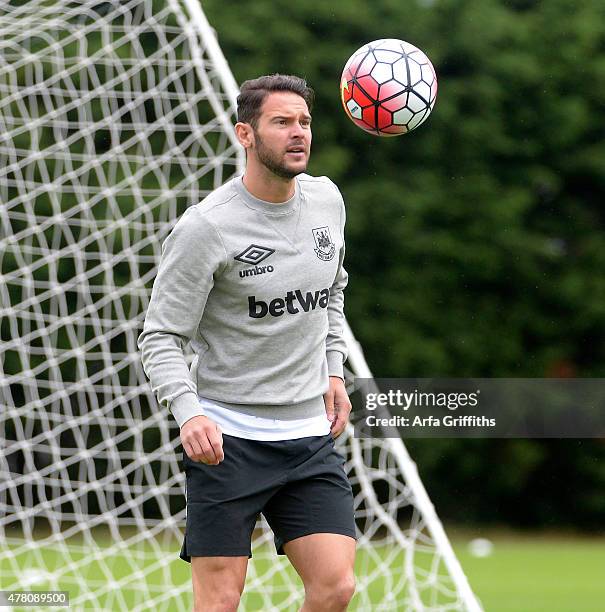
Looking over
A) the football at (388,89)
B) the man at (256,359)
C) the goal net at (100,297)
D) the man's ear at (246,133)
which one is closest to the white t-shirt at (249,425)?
the man at (256,359)

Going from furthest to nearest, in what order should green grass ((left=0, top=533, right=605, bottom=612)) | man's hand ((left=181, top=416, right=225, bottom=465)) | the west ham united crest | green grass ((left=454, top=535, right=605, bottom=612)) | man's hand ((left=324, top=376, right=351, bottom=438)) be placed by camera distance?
green grass ((left=454, top=535, right=605, bottom=612)) → green grass ((left=0, top=533, right=605, bottom=612)) → man's hand ((left=324, top=376, right=351, bottom=438)) → the west ham united crest → man's hand ((left=181, top=416, right=225, bottom=465))

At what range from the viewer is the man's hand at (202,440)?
2889 millimetres

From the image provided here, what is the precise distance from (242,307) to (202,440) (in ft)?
1.15

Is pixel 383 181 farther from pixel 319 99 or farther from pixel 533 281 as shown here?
pixel 533 281

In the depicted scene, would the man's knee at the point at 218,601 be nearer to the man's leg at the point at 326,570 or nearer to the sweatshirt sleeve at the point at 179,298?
the man's leg at the point at 326,570

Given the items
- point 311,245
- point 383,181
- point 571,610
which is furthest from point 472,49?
point 311,245

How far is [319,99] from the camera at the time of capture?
8.51m

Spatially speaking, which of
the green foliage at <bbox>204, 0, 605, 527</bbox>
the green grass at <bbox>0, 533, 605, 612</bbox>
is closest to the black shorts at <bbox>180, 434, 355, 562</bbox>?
the green grass at <bbox>0, 533, 605, 612</bbox>

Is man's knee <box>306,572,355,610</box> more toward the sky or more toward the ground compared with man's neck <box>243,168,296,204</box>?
more toward the ground

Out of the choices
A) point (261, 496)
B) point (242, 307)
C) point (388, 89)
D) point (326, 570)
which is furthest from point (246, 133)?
point (326, 570)

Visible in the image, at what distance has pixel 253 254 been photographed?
9.89 ft

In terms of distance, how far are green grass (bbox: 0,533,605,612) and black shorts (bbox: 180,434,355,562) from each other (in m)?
1.90

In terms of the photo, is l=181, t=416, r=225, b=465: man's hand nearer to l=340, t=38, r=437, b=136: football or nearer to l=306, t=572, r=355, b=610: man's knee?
l=306, t=572, r=355, b=610: man's knee

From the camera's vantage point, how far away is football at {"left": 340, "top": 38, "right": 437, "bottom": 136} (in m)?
3.60
